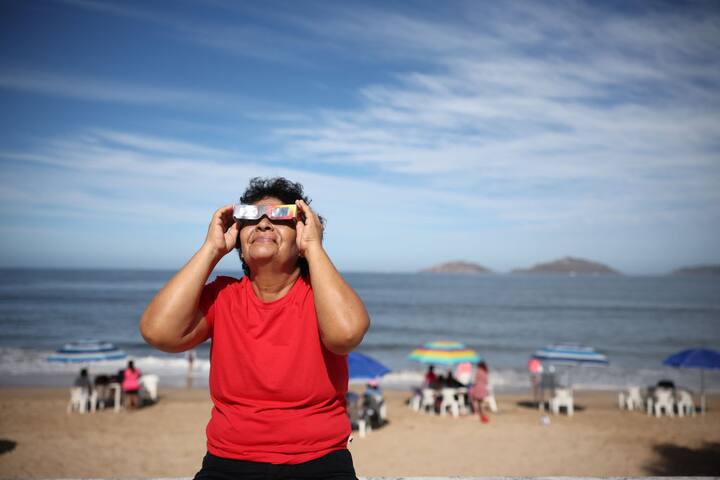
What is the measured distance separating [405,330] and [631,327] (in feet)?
51.9

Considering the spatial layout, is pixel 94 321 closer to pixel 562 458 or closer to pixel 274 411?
pixel 562 458

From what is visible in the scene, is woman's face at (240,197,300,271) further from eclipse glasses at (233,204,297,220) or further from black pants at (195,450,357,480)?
black pants at (195,450,357,480)

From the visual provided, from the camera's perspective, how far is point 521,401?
49.0 feet

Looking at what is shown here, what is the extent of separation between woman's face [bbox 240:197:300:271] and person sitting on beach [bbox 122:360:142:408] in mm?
11874

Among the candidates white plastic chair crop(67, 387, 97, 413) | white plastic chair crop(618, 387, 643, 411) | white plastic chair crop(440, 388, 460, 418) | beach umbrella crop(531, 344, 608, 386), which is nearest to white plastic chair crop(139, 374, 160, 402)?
white plastic chair crop(67, 387, 97, 413)

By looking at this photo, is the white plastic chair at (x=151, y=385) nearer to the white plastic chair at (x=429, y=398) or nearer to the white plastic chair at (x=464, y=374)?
the white plastic chair at (x=429, y=398)

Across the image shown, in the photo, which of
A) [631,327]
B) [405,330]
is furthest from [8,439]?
[631,327]

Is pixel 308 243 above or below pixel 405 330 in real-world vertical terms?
above

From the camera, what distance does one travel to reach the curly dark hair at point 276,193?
7.24ft

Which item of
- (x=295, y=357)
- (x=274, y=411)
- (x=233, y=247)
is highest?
(x=233, y=247)

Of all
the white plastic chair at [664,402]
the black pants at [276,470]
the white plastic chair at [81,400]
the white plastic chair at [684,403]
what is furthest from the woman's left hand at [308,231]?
the white plastic chair at [684,403]

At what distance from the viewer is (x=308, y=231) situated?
199 centimetres

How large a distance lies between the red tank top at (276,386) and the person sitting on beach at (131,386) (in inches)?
465

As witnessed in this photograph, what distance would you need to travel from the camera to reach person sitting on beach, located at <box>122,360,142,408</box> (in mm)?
12641
